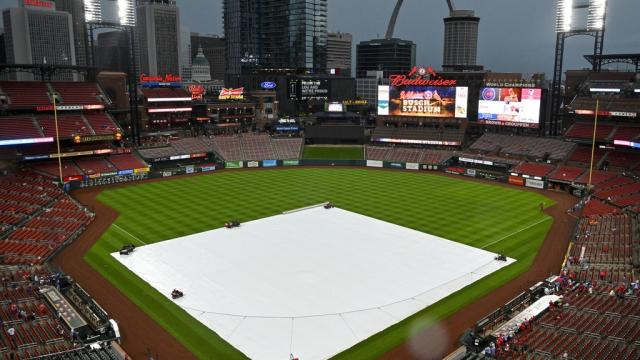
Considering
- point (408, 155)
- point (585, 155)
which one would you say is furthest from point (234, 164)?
point (585, 155)

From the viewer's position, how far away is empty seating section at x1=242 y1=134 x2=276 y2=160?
8662cm

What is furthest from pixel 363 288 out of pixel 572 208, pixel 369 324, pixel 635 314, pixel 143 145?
pixel 143 145

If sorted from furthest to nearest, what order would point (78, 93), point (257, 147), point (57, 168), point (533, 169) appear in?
point (257, 147)
point (78, 93)
point (533, 169)
point (57, 168)

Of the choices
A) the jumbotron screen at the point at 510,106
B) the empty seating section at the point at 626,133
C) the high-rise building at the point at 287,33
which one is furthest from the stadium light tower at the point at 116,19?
the high-rise building at the point at 287,33

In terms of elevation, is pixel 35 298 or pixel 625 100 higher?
pixel 625 100

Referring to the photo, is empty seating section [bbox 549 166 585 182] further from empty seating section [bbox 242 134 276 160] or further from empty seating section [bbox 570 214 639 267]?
empty seating section [bbox 242 134 276 160]

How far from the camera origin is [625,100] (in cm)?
6438

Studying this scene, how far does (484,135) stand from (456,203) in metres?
35.4

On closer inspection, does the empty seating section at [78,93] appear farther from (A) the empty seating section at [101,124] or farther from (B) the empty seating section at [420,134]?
(B) the empty seating section at [420,134]

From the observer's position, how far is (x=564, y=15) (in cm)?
7338

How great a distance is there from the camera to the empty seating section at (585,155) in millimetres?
Result: 67188

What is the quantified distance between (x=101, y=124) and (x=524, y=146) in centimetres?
6712

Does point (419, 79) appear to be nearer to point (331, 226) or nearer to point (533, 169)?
point (533, 169)

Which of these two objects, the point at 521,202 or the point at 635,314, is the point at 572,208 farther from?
the point at 635,314
